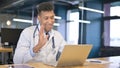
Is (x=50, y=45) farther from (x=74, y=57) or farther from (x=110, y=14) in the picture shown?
(x=110, y=14)

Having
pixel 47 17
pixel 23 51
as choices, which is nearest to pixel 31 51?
pixel 23 51

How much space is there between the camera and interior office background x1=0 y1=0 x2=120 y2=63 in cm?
861

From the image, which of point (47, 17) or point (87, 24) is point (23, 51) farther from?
point (87, 24)

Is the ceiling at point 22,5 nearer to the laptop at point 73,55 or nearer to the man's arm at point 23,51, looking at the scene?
the man's arm at point 23,51

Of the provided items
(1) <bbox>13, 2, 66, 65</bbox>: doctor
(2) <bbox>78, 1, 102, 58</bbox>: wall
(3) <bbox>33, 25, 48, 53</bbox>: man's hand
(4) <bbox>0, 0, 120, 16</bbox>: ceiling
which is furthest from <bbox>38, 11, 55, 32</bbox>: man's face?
(2) <bbox>78, 1, 102, 58</bbox>: wall

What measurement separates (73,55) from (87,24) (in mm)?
7345

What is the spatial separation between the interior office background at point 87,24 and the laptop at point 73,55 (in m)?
6.58

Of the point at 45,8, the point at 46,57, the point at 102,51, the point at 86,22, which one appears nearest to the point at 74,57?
the point at 46,57

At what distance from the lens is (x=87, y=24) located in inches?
356

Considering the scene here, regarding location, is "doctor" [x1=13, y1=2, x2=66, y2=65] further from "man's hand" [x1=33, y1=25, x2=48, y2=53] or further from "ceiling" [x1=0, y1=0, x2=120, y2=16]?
"ceiling" [x1=0, y1=0, x2=120, y2=16]

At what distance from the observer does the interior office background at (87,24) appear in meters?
8.61

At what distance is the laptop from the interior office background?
6584 millimetres

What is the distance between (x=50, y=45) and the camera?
221 centimetres

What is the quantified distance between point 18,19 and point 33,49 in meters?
7.27
